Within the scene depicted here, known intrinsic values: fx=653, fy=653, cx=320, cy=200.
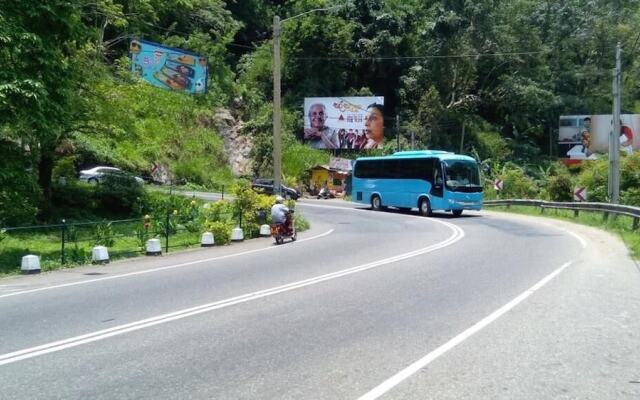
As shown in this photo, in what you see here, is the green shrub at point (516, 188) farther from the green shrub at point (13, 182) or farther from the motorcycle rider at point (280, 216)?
the green shrub at point (13, 182)

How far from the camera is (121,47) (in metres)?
55.5

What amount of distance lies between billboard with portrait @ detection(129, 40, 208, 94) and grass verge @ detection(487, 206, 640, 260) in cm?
2781

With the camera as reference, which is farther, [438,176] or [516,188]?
[516,188]

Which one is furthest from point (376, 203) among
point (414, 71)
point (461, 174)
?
point (414, 71)

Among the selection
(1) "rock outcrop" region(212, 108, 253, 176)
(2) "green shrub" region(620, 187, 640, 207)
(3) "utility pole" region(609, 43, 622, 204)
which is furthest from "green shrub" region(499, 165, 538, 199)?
(1) "rock outcrop" region(212, 108, 253, 176)

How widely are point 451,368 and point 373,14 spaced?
59.8 m

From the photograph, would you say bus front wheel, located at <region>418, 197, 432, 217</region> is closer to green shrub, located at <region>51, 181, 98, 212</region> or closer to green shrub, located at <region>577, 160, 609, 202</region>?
green shrub, located at <region>577, 160, 609, 202</region>

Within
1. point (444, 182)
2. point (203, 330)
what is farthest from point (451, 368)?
point (444, 182)

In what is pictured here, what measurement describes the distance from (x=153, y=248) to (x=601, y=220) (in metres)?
19.3

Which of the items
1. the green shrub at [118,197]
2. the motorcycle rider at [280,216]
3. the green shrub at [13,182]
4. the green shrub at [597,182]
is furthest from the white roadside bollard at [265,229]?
the green shrub at [597,182]

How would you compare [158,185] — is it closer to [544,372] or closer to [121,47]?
[121,47]

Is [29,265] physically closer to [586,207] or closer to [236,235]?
[236,235]

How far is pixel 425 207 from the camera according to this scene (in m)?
35.4

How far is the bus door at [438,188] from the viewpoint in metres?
33.7
